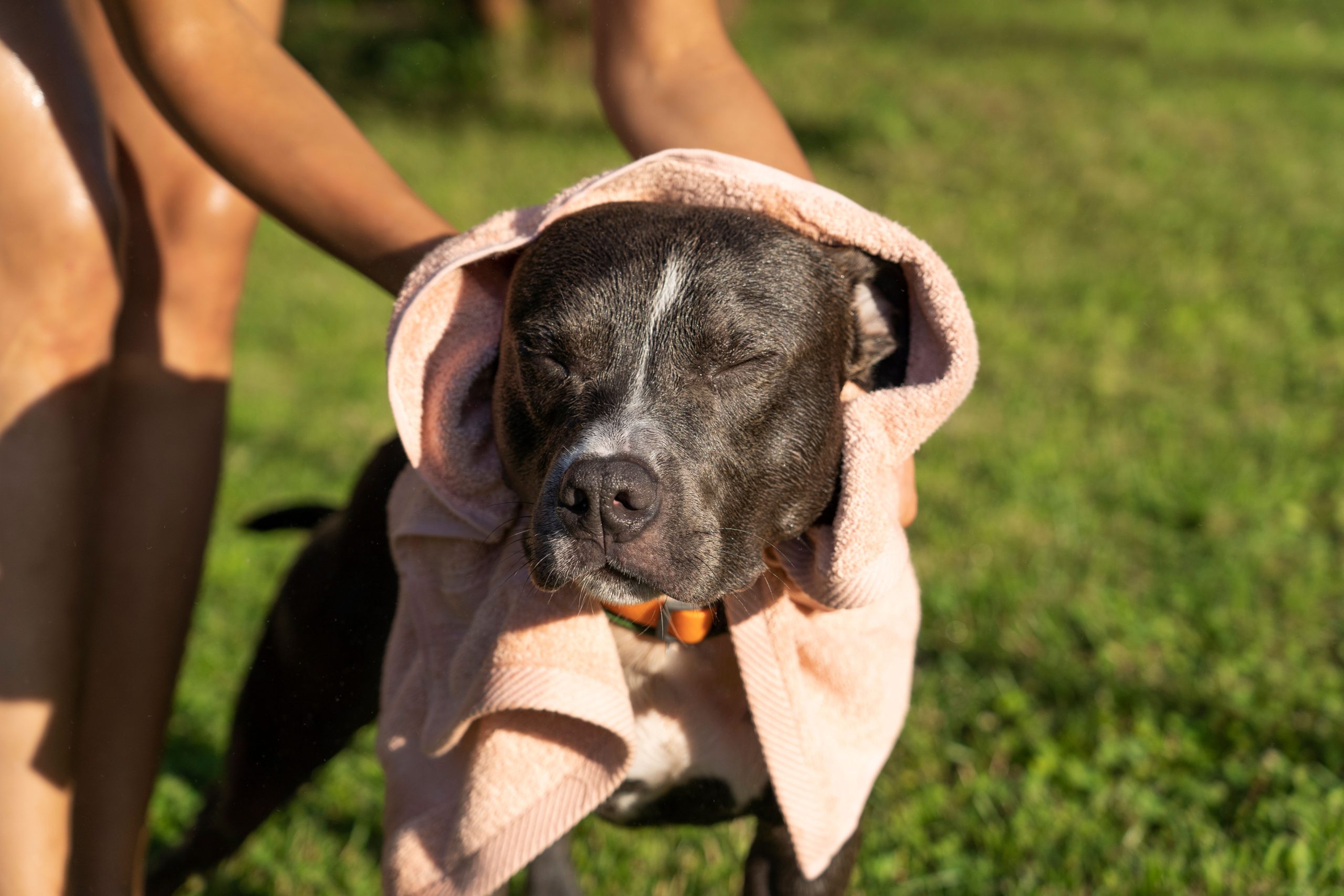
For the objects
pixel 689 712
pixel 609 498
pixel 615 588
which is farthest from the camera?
pixel 689 712

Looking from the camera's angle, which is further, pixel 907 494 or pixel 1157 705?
pixel 1157 705

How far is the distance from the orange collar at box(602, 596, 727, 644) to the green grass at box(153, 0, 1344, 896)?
1028 mm

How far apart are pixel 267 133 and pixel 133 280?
80 cm

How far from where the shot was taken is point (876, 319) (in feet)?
8.18

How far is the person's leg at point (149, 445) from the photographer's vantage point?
2.72 meters

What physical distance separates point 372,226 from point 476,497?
503 millimetres

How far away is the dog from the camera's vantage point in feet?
6.85

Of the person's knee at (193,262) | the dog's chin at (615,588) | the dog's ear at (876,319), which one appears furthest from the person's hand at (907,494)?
the person's knee at (193,262)

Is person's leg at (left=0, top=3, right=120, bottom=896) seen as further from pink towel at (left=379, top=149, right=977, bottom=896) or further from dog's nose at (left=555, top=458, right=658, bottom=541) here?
dog's nose at (left=555, top=458, right=658, bottom=541)

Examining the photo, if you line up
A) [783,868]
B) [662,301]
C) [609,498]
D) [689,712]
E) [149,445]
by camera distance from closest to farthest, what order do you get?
[609,498], [662,301], [689,712], [783,868], [149,445]

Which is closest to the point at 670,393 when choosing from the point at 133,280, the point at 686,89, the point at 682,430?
the point at 682,430

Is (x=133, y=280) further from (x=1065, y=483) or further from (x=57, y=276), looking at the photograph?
(x=1065, y=483)

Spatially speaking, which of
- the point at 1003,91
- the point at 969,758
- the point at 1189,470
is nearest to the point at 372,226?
the point at 969,758

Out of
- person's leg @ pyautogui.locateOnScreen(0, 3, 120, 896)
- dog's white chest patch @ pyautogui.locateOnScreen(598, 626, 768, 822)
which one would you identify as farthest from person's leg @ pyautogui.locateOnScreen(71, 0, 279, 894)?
dog's white chest patch @ pyautogui.locateOnScreen(598, 626, 768, 822)
